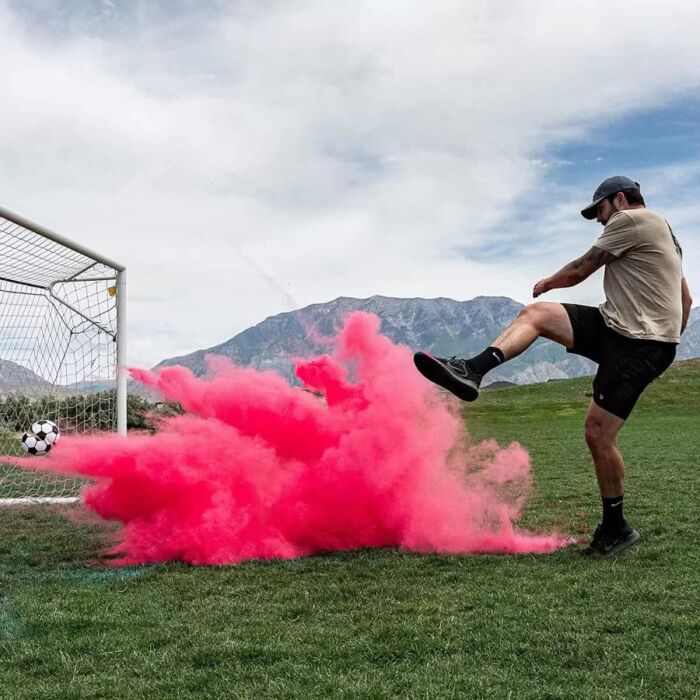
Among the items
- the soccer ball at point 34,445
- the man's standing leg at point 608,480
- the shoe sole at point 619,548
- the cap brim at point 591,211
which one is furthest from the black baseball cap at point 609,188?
the soccer ball at point 34,445

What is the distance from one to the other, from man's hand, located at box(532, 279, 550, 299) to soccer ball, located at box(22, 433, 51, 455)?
23.4ft

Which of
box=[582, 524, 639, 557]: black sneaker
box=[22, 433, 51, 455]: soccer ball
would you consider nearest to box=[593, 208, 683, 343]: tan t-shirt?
box=[582, 524, 639, 557]: black sneaker

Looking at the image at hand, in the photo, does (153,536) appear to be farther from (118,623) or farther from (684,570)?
(684,570)

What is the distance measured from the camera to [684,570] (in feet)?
15.3

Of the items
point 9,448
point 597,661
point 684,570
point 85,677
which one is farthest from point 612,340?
point 9,448

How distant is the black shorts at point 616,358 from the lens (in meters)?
5.09

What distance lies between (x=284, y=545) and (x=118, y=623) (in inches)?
70.5

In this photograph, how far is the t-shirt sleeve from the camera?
16.6 feet

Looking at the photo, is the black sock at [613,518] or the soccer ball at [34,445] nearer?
the black sock at [613,518]

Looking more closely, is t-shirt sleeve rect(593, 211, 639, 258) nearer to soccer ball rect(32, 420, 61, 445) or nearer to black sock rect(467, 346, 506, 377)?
black sock rect(467, 346, 506, 377)

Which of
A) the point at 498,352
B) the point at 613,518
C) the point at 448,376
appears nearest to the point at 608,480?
the point at 613,518

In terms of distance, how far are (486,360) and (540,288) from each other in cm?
92

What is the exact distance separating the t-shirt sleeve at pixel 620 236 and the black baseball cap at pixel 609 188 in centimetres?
28

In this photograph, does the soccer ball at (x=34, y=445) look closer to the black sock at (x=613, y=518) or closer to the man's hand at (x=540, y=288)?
the man's hand at (x=540, y=288)
